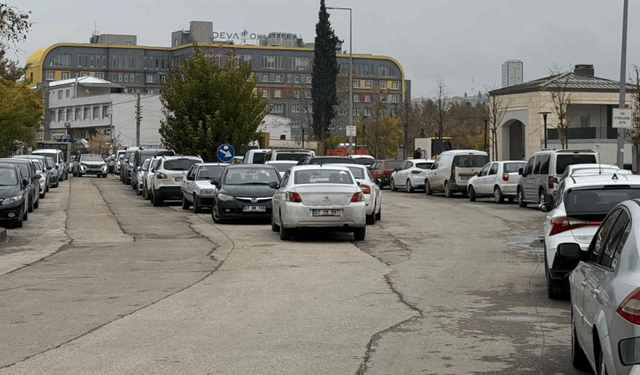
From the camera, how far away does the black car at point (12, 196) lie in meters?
25.6

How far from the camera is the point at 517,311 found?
12.0 meters

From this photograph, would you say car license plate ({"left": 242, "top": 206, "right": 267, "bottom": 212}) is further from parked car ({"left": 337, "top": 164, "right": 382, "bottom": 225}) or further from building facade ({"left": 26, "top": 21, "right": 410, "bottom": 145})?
building facade ({"left": 26, "top": 21, "right": 410, "bottom": 145})

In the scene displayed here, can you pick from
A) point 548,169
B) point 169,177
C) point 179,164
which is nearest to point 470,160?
point 548,169

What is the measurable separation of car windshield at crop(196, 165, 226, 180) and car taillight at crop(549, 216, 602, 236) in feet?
68.6

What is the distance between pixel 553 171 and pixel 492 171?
710 centimetres

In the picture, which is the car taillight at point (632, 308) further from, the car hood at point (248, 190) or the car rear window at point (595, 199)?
the car hood at point (248, 190)

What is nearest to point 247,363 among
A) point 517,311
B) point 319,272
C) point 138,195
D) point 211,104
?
point 517,311

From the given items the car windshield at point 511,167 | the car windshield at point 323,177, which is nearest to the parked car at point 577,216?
the car windshield at point 323,177

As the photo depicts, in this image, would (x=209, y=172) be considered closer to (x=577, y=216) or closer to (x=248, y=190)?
(x=248, y=190)

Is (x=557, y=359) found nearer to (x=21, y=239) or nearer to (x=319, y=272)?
(x=319, y=272)

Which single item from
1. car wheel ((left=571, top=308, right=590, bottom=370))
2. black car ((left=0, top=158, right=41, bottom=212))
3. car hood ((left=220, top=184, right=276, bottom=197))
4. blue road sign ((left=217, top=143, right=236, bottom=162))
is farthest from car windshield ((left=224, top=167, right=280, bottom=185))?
car wheel ((left=571, top=308, right=590, bottom=370))

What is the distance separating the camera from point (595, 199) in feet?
43.4

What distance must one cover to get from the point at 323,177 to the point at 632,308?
16687mm

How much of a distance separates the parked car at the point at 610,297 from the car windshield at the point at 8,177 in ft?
69.1
